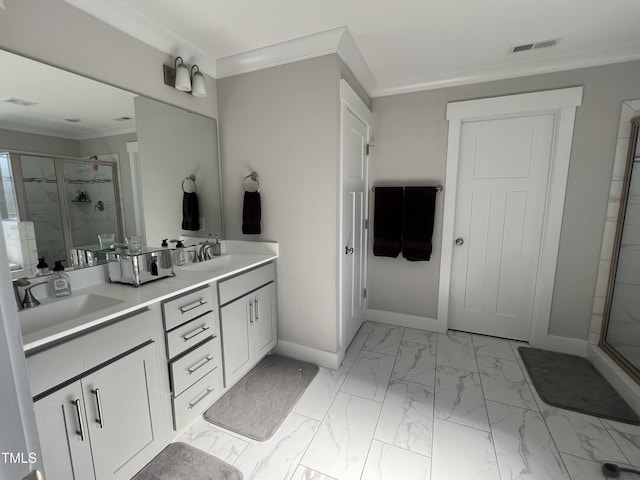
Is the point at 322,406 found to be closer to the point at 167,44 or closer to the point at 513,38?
the point at 167,44

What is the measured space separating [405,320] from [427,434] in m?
1.32

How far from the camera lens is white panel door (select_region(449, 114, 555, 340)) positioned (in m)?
2.40

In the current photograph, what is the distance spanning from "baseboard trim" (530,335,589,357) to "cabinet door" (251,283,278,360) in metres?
2.26

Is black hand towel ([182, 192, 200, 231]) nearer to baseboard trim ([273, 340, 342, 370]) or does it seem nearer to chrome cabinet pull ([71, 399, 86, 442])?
baseboard trim ([273, 340, 342, 370])

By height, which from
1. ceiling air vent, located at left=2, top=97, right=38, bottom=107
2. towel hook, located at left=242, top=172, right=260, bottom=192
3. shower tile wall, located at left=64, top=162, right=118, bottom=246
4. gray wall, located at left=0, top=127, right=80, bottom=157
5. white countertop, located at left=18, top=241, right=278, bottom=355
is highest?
ceiling air vent, located at left=2, top=97, right=38, bottom=107

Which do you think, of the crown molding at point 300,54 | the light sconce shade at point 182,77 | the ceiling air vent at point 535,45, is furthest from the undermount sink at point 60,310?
the ceiling air vent at point 535,45

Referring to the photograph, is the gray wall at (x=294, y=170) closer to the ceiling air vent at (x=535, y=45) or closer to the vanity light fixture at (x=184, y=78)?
the vanity light fixture at (x=184, y=78)

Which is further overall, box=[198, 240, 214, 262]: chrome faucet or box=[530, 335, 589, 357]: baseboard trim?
box=[530, 335, 589, 357]: baseboard trim

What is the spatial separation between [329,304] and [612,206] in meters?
2.26

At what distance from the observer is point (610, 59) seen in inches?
81.5

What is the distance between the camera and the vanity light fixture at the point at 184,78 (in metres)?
1.88

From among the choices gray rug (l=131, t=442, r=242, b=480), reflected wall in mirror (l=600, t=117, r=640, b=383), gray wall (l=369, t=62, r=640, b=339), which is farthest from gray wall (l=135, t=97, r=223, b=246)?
reflected wall in mirror (l=600, t=117, r=640, b=383)

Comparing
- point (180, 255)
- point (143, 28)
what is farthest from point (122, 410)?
point (143, 28)

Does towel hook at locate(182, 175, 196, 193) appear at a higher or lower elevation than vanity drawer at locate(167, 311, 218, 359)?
higher
